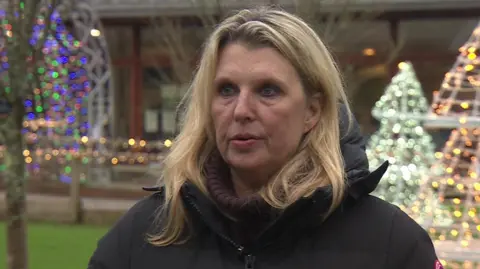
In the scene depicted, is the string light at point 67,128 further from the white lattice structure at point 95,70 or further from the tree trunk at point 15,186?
the tree trunk at point 15,186

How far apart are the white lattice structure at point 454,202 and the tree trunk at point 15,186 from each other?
9.76 ft

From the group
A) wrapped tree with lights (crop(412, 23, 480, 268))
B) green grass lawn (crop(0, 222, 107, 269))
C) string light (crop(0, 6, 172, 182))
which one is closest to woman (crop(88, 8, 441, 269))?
wrapped tree with lights (crop(412, 23, 480, 268))

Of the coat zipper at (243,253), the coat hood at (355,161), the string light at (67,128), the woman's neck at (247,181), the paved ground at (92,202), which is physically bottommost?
the paved ground at (92,202)

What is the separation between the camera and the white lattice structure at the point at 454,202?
15.9 ft

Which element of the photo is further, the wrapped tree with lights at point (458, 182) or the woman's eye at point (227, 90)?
the wrapped tree with lights at point (458, 182)

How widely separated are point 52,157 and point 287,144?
1137cm

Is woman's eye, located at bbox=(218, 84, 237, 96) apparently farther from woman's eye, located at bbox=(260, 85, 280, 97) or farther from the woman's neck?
the woman's neck

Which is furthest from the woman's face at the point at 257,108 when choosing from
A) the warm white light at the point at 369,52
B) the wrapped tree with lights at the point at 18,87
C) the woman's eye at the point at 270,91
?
the warm white light at the point at 369,52

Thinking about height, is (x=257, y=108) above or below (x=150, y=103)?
above

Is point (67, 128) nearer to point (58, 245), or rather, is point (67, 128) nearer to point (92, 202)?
point (92, 202)

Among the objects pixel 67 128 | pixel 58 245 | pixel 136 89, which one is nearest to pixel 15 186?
pixel 58 245

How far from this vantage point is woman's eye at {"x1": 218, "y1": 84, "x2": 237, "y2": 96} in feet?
6.08

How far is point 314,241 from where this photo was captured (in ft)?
5.93

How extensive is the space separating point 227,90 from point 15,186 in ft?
11.8
